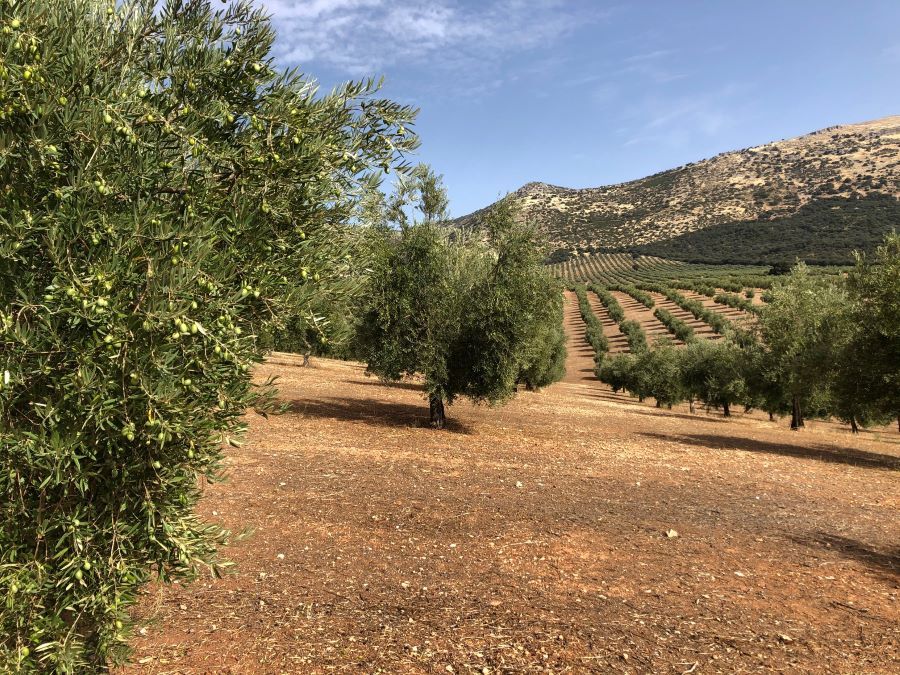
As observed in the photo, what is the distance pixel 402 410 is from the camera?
23938mm

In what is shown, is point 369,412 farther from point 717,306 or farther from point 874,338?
point 717,306

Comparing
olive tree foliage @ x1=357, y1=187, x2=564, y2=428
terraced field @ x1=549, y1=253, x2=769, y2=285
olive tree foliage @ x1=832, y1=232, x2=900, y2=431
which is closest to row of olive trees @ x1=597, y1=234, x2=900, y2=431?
olive tree foliage @ x1=832, y1=232, x2=900, y2=431

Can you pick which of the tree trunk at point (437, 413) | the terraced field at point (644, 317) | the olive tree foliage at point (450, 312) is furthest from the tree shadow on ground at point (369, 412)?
the terraced field at point (644, 317)

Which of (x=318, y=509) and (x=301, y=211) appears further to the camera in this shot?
(x=318, y=509)

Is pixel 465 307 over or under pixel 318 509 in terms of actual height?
over

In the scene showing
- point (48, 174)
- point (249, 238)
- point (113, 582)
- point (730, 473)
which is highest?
point (48, 174)

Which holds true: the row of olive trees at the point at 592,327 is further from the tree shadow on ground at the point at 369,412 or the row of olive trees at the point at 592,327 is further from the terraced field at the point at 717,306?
the tree shadow on ground at the point at 369,412

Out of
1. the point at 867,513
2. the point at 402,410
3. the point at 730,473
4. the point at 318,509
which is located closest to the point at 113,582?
the point at 318,509

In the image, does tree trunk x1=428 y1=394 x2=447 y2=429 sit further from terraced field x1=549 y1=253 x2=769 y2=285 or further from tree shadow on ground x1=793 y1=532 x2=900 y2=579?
terraced field x1=549 y1=253 x2=769 y2=285

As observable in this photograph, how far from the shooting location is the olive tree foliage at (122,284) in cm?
298

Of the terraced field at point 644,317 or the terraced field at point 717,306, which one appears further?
the terraced field at point 644,317

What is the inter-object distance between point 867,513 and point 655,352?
53.1 m

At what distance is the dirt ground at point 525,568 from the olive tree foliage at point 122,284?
0.90 m

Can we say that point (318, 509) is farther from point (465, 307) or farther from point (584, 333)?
point (584, 333)
